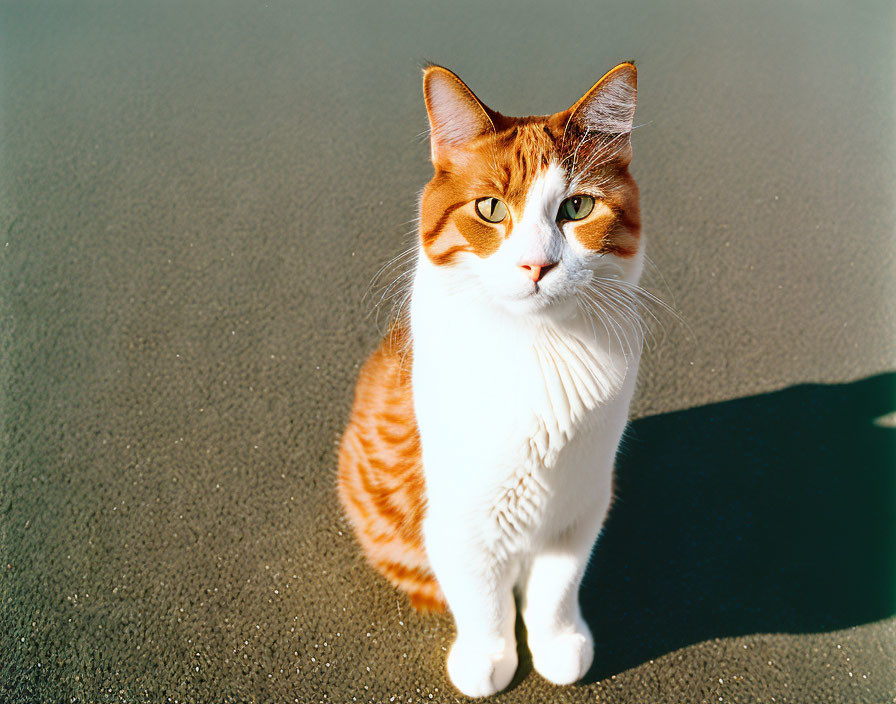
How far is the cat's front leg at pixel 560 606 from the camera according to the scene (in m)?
0.78

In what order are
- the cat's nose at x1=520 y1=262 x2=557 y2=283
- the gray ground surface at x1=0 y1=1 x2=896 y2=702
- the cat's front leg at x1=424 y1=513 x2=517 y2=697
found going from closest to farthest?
the cat's nose at x1=520 y1=262 x2=557 y2=283 → the cat's front leg at x1=424 y1=513 x2=517 y2=697 → the gray ground surface at x1=0 y1=1 x2=896 y2=702

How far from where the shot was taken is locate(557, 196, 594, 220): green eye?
58cm

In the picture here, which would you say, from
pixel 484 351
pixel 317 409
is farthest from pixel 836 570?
pixel 317 409

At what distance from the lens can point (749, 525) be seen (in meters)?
1.00

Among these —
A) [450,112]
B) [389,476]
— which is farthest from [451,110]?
[389,476]

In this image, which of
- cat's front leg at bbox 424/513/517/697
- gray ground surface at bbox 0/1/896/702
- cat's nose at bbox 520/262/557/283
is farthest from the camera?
gray ground surface at bbox 0/1/896/702

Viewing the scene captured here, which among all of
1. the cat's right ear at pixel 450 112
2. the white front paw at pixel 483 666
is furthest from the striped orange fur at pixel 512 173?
the white front paw at pixel 483 666

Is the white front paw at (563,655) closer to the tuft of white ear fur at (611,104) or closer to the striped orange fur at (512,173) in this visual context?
the striped orange fur at (512,173)

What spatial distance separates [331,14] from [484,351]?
115 centimetres

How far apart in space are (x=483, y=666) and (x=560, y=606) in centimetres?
13

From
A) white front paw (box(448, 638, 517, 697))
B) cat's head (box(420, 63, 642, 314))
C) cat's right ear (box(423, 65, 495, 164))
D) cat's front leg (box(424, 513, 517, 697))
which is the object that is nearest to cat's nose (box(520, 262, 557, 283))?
cat's head (box(420, 63, 642, 314))

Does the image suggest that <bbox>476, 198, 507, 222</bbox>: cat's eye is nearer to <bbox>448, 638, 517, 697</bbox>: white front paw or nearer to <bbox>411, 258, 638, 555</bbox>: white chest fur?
<bbox>411, 258, 638, 555</bbox>: white chest fur

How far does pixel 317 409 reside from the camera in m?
1.15

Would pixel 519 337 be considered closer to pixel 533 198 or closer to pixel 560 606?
pixel 533 198
